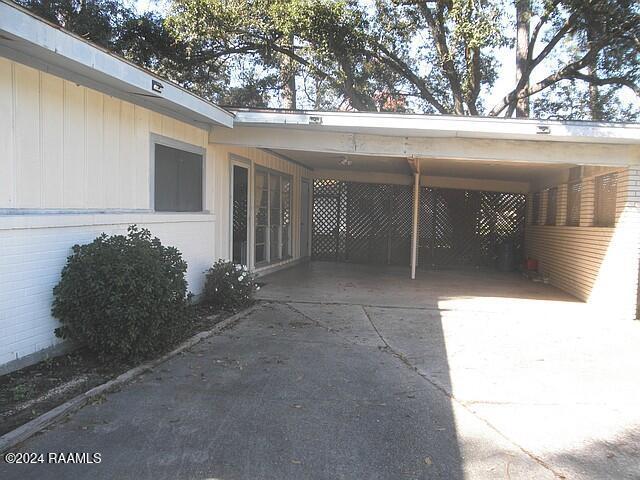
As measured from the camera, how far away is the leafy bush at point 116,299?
13.7 feet

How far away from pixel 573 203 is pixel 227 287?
6.96 meters

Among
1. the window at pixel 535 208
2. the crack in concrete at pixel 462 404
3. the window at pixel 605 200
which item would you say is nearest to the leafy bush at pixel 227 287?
the crack in concrete at pixel 462 404

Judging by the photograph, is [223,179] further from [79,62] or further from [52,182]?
[79,62]

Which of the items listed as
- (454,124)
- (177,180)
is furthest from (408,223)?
(177,180)

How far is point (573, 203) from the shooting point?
9555 mm

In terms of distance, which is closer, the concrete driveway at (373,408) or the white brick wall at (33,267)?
the concrete driveway at (373,408)

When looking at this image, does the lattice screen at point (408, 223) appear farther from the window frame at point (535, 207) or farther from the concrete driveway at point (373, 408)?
the concrete driveway at point (373, 408)

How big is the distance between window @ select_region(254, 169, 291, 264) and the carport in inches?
27.9

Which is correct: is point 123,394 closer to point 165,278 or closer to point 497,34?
point 165,278

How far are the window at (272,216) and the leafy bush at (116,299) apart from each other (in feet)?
17.6

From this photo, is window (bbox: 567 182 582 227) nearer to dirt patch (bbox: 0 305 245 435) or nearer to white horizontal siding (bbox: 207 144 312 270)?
white horizontal siding (bbox: 207 144 312 270)

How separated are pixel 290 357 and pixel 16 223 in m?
2.76

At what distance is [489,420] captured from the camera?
142 inches

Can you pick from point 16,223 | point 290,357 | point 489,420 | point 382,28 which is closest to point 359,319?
point 290,357
